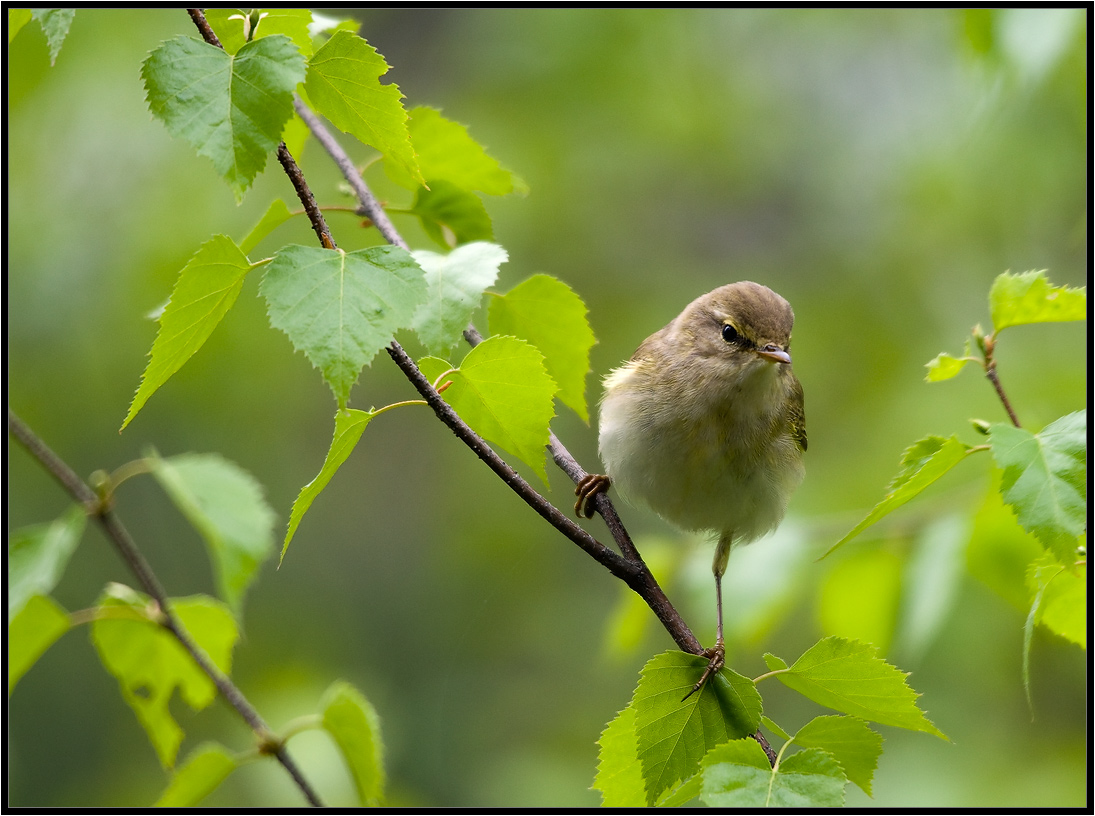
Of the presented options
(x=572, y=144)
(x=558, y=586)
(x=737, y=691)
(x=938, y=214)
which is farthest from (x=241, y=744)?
(x=938, y=214)

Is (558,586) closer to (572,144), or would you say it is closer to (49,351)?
(572,144)

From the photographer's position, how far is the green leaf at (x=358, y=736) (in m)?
2.31

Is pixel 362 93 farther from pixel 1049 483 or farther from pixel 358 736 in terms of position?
pixel 358 736

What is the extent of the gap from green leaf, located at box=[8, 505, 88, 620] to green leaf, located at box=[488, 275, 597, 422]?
1.25 m

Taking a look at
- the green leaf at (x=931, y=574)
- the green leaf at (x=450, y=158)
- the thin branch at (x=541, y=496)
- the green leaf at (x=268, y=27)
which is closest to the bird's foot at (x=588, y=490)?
the thin branch at (x=541, y=496)

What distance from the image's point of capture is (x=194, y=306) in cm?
163

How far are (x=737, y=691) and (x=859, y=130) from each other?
6.30m

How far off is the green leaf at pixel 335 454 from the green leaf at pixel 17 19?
1048 millimetres

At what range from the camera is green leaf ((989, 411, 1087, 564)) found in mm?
1658

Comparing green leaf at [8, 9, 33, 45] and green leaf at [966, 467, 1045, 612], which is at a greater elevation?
green leaf at [8, 9, 33, 45]

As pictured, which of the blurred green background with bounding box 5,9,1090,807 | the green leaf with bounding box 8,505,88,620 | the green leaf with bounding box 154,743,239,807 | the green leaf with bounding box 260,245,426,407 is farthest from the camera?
the blurred green background with bounding box 5,9,1090,807

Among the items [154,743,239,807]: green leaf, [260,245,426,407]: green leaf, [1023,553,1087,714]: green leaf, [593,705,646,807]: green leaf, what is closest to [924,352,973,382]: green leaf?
[1023,553,1087,714]: green leaf

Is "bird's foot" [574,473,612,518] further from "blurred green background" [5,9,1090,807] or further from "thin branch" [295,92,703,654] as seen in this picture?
"blurred green background" [5,9,1090,807]

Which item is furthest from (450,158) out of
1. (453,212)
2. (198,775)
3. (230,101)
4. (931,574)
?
(931,574)
